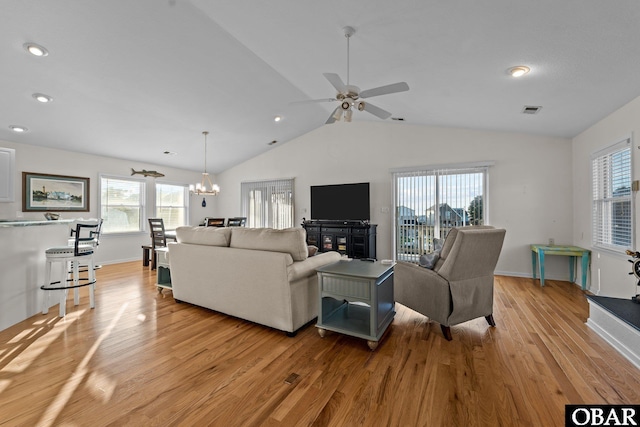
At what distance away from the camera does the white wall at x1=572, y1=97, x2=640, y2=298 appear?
3.02 meters

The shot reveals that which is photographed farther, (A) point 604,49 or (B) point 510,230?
(B) point 510,230

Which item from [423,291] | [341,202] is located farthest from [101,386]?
[341,202]

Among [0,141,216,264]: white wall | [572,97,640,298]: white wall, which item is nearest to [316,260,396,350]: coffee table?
[572,97,640,298]: white wall

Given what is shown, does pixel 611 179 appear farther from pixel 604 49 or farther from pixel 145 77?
pixel 145 77

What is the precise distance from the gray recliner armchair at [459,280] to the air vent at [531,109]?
1998mm

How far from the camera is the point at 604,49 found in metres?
2.21

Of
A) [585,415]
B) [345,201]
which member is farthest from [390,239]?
[585,415]

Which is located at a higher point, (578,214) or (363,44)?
(363,44)

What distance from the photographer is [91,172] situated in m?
5.79

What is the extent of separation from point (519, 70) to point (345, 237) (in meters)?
4.04

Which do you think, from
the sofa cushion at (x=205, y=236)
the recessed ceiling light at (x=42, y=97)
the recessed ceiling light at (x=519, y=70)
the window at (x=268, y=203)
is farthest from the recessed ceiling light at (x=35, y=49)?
the recessed ceiling light at (x=519, y=70)

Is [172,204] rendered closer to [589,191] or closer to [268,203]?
[268,203]

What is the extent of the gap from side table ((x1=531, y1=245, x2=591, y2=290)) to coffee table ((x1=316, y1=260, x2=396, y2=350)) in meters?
2.99

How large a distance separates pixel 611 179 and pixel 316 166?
5059 mm
